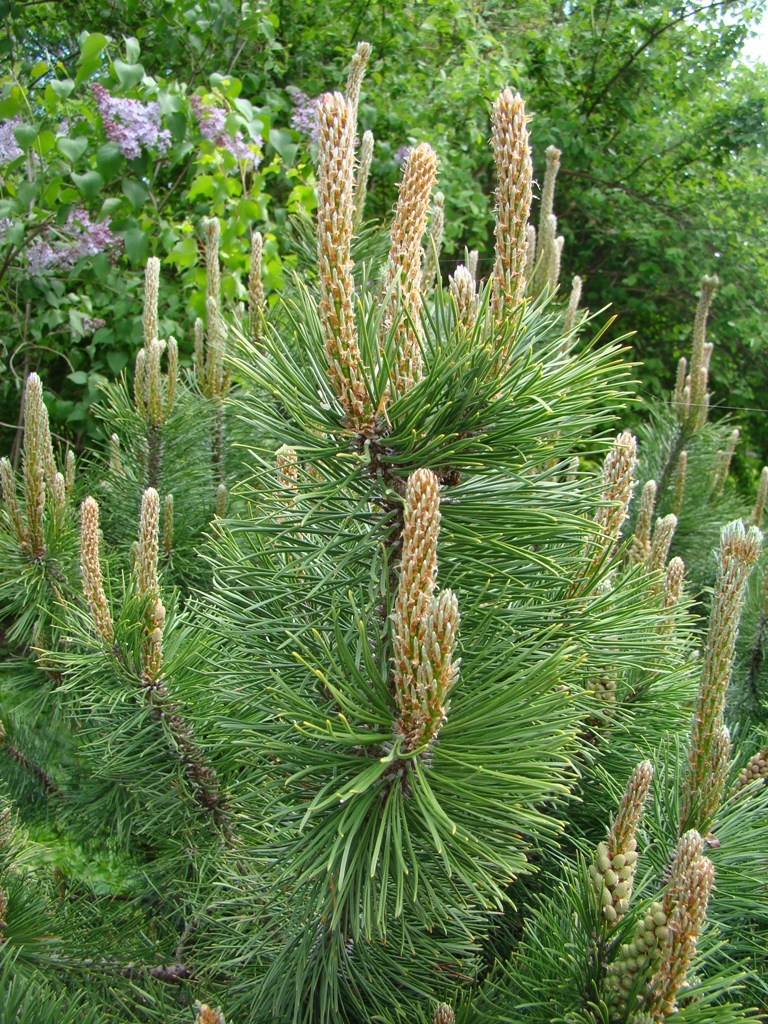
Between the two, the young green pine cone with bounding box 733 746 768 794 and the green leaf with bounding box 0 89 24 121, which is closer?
the young green pine cone with bounding box 733 746 768 794

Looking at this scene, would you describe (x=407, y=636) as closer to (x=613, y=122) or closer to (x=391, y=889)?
(x=391, y=889)

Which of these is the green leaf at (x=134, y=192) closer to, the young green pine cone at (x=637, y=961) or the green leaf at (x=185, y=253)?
the green leaf at (x=185, y=253)

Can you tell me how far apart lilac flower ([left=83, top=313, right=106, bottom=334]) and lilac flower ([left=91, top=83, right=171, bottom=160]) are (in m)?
0.53

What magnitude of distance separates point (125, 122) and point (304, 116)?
899 millimetres

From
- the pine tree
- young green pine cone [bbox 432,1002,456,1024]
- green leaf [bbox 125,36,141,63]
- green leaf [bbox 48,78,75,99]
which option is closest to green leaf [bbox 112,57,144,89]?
green leaf [bbox 125,36,141,63]

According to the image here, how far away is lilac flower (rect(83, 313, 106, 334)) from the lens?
278 centimetres

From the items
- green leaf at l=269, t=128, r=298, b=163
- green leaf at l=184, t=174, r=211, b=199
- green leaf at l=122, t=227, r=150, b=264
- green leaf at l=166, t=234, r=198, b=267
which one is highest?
green leaf at l=269, t=128, r=298, b=163

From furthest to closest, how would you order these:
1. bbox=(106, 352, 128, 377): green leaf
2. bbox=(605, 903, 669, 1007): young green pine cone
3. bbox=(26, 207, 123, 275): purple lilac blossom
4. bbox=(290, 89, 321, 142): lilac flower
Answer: bbox=(290, 89, 321, 142): lilac flower, bbox=(106, 352, 128, 377): green leaf, bbox=(26, 207, 123, 275): purple lilac blossom, bbox=(605, 903, 669, 1007): young green pine cone

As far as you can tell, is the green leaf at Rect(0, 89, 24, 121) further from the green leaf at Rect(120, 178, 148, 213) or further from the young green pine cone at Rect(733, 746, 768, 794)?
the young green pine cone at Rect(733, 746, 768, 794)

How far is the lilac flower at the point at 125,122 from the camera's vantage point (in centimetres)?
241

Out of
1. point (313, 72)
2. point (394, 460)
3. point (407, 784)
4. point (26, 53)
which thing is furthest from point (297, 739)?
point (313, 72)

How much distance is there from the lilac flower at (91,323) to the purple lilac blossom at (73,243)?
7.3 inches

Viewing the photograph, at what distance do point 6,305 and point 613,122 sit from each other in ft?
11.8

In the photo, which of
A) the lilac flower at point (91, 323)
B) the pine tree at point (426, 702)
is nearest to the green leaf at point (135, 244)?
the lilac flower at point (91, 323)
